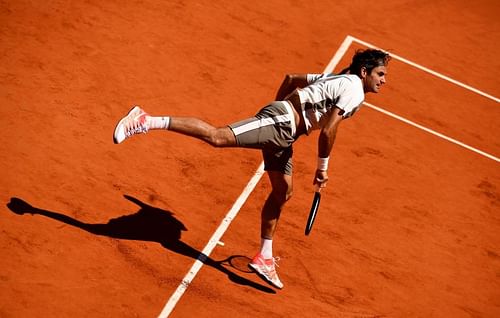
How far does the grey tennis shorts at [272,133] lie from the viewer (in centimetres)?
843

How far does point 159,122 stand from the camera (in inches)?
325

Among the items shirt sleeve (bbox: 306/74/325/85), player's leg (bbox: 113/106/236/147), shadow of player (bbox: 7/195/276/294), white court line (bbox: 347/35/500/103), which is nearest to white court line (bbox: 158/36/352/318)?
shadow of player (bbox: 7/195/276/294)

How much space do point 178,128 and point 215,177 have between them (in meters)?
2.32

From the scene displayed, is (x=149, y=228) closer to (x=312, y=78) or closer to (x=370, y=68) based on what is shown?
(x=312, y=78)

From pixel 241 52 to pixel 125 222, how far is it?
16.3 feet

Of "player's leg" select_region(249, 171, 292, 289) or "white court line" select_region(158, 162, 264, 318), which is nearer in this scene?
"white court line" select_region(158, 162, 264, 318)

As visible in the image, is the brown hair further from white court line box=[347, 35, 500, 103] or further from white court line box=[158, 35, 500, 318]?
white court line box=[347, 35, 500, 103]

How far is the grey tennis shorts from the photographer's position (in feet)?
27.7

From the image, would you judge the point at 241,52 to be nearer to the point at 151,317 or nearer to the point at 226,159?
→ the point at 226,159

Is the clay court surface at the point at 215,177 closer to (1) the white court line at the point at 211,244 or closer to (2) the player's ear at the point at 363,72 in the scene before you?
(1) the white court line at the point at 211,244

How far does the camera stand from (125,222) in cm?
934

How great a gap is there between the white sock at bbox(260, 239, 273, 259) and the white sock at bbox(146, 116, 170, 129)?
1.98 metres

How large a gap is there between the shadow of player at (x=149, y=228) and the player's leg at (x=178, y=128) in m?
1.44

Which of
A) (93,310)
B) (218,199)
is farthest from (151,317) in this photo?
(218,199)
